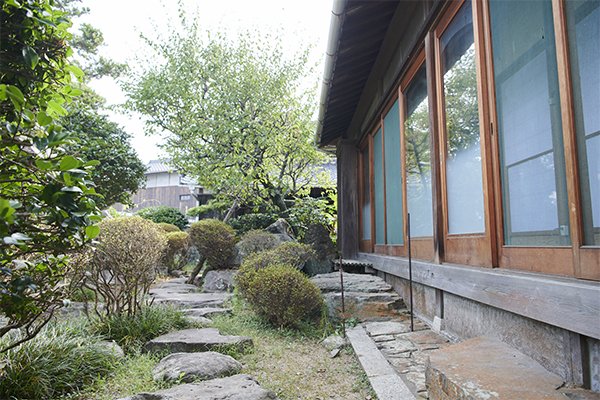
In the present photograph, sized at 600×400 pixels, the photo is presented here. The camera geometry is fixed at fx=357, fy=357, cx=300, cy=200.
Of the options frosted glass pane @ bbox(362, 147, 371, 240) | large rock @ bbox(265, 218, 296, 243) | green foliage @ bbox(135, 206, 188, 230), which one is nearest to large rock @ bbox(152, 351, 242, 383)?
frosted glass pane @ bbox(362, 147, 371, 240)

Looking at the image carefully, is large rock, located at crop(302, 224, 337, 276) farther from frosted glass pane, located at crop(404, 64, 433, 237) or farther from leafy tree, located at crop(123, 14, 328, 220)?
frosted glass pane, located at crop(404, 64, 433, 237)

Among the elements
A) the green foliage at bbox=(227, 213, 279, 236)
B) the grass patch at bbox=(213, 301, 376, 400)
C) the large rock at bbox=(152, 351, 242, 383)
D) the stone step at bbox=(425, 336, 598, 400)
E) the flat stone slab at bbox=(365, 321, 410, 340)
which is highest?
the green foliage at bbox=(227, 213, 279, 236)

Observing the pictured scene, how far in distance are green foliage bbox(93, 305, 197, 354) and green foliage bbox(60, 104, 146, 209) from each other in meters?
5.12

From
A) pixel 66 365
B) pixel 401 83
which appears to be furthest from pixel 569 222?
pixel 66 365

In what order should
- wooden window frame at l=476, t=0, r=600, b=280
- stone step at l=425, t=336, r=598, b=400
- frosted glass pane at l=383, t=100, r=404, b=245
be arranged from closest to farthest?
stone step at l=425, t=336, r=598, b=400 < wooden window frame at l=476, t=0, r=600, b=280 < frosted glass pane at l=383, t=100, r=404, b=245

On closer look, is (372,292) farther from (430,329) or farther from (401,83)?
(401,83)

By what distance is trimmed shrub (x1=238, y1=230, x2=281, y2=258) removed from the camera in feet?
22.8

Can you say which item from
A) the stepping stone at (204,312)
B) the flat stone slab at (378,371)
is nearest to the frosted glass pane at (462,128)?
the flat stone slab at (378,371)

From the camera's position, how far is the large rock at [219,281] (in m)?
7.08

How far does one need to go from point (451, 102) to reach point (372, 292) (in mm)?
2367

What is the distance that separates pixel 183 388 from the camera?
2172 millimetres

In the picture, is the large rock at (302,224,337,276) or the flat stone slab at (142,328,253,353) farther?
the large rock at (302,224,337,276)

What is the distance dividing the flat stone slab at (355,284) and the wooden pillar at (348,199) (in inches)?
75.5

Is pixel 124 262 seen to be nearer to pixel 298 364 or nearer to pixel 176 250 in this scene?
pixel 298 364
